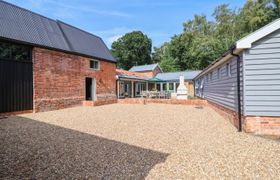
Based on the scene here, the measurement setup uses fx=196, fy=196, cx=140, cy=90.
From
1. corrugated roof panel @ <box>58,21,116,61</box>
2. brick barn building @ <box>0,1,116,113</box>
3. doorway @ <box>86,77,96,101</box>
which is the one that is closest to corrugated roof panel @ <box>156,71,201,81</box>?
corrugated roof panel @ <box>58,21,116,61</box>

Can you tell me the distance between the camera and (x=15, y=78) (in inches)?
406

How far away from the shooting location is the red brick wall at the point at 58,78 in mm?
11758

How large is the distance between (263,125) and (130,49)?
46.3 meters

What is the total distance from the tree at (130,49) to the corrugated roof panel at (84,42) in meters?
30.3

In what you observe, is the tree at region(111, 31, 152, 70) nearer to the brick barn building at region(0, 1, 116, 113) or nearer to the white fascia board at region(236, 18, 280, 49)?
the brick barn building at region(0, 1, 116, 113)

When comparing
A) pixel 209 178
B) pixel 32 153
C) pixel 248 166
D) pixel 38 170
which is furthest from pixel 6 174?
pixel 248 166

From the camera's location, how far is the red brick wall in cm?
1176

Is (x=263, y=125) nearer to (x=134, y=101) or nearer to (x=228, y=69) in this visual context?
(x=228, y=69)

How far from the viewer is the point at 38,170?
11.3 feet

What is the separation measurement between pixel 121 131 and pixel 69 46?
10.2 metres

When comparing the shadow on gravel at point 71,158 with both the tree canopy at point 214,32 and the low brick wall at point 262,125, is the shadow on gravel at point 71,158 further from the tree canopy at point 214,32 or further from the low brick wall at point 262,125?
the tree canopy at point 214,32

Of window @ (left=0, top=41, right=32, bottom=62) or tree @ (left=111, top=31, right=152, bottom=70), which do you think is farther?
tree @ (left=111, top=31, right=152, bottom=70)

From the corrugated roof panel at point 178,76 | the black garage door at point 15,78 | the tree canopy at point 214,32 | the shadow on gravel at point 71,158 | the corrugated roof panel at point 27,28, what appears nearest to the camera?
the shadow on gravel at point 71,158

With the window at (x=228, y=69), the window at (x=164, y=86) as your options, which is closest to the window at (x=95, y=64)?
the window at (x=228, y=69)
